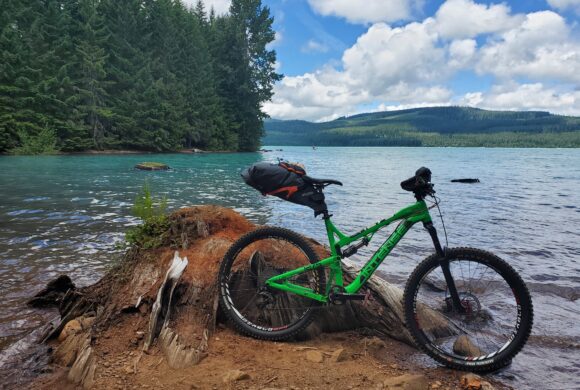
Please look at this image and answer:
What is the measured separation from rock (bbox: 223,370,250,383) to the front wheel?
1.94 meters

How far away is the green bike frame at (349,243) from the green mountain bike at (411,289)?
1cm

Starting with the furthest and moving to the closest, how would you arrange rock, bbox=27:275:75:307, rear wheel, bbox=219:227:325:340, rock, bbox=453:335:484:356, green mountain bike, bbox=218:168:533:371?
rock, bbox=27:275:75:307 < rear wheel, bbox=219:227:325:340 < rock, bbox=453:335:484:356 < green mountain bike, bbox=218:168:533:371

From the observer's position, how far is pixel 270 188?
4730 mm

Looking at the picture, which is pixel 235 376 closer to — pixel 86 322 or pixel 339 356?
pixel 339 356

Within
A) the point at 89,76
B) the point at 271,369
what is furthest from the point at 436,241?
the point at 89,76

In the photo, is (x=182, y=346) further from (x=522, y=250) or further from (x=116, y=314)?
(x=522, y=250)

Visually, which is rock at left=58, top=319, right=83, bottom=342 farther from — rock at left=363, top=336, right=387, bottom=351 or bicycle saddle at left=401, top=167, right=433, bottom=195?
bicycle saddle at left=401, top=167, right=433, bottom=195

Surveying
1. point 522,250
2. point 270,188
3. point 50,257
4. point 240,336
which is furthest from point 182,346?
point 522,250

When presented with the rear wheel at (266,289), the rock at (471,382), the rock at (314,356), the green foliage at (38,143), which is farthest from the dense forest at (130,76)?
the rock at (471,382)

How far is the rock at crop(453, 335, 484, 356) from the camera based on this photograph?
440cm

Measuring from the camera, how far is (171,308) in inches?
181

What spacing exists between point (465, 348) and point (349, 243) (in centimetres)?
178

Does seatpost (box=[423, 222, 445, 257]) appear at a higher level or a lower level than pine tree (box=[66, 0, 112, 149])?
lower

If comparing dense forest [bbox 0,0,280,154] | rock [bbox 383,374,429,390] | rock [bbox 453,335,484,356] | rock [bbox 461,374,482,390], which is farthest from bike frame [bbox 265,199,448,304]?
dense forest [bbox 0,0,280,154]
